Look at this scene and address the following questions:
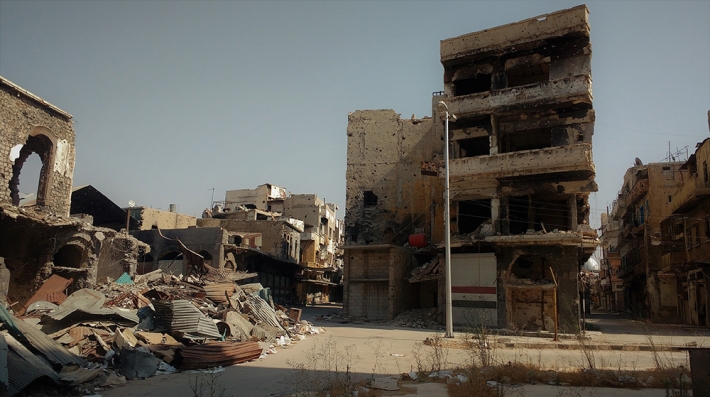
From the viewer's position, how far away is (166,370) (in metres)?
11.3

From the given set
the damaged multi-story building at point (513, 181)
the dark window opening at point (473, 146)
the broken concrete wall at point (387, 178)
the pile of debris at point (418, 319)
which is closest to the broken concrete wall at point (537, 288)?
the damaged multi-story building at point (513, 181)

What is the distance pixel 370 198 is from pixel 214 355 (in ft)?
94.7

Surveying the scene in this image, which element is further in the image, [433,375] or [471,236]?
[471,236]

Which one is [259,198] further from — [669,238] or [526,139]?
[669,238]

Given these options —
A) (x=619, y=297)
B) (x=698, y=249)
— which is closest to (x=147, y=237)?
(x=698, y=249)

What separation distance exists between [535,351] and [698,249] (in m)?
19.4

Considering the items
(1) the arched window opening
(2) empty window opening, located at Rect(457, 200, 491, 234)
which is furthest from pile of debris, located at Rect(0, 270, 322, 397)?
(1) the arched window opening

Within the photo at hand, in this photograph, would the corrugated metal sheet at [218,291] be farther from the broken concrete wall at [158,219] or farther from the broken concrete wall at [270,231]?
the broken concrete wall at [158,219]

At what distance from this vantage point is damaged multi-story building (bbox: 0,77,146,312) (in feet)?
67.8

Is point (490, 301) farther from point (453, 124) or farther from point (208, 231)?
point (208, 231)

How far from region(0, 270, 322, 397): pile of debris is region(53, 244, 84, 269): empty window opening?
2.81 meters

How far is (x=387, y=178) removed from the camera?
4025 cm

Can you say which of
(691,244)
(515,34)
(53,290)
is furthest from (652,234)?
(53,290)

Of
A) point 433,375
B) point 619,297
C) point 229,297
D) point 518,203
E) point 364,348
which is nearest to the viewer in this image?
point 433,375
